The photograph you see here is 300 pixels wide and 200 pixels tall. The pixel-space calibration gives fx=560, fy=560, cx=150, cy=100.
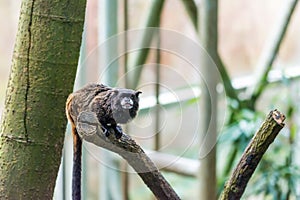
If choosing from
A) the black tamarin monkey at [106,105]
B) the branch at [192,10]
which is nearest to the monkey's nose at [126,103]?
the black tamarin monkey at [106,105]

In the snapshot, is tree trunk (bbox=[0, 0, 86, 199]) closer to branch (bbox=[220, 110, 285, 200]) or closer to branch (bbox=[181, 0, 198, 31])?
branch (bbox=[220, 110, 285, 200])

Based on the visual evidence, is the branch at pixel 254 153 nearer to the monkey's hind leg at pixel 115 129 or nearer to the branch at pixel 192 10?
the monkey's hind leg at pixel 115 129

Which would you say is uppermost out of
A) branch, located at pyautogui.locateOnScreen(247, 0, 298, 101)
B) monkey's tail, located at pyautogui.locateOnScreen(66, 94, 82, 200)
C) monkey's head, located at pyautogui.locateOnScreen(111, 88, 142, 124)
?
branch, located at pyautogui.locateOnScreen(247, 0, 298, 101)

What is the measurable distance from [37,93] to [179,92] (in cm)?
21

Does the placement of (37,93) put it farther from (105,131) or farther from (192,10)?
(192,10)

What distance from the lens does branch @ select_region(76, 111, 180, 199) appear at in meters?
0.39

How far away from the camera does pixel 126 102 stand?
0.38 metres

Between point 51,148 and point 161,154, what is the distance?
171 millimetres

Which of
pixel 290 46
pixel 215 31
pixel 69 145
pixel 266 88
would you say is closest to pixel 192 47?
pixel 69 145

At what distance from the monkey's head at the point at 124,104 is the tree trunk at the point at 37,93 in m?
0.08

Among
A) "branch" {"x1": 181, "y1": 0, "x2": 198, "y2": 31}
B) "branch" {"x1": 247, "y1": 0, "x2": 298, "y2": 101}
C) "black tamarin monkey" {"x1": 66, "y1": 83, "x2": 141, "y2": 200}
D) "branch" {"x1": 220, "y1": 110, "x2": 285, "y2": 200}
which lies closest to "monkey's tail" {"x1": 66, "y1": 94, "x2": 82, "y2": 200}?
"black tamarin monkey" {"x1": 66, "y1": 83, "x2": 141, "y2": 200}

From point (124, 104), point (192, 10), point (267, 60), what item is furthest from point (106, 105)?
point (267, 60)

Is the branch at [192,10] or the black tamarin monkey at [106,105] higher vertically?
the branch at [192,10]

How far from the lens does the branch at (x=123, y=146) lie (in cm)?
39
